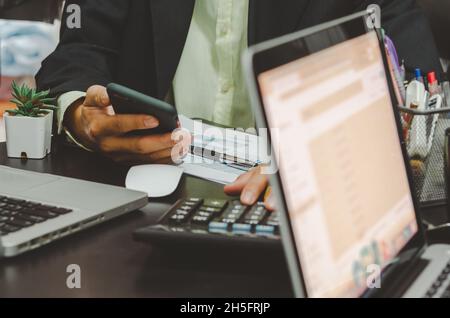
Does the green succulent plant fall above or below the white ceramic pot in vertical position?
above

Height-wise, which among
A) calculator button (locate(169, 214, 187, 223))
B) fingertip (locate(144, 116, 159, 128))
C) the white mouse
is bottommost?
calculator button (locate(169, 214, 187, 223))

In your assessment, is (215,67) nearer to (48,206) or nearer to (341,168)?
(48,206)

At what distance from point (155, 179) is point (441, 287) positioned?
46 centimetres

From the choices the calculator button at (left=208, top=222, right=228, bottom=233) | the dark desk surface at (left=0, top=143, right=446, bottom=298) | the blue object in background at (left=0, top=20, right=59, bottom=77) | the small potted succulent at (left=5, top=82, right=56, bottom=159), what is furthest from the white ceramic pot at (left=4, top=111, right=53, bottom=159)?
the calculator button at (left=208, top=222, right=228, bottom=233)

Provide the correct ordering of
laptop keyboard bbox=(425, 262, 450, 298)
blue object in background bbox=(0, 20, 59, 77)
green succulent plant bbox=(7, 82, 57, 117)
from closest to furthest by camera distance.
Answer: laptop keyboard bbox=(425, 262, 450, 298), blue object in background bbox=(0, 20, 59, 77), green succulent plant bbox=(7, 82, 57, 117)

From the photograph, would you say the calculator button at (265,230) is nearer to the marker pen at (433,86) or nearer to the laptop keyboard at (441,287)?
the laptop keyboard at (441,287)

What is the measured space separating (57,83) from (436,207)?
76cm

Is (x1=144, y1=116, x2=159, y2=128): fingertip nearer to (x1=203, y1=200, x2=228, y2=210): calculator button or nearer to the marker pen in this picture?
(x1=203, y1=200, x2=228, y2=210): calculator button

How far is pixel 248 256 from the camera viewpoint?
69cm

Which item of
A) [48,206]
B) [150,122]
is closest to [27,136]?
[150,122]

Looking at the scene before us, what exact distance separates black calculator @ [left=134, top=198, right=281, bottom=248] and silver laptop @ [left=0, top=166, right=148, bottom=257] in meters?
0.09

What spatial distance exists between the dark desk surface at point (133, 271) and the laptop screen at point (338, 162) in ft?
0.38

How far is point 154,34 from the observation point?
1502 mm

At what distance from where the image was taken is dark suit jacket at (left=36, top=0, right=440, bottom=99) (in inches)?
52.6
